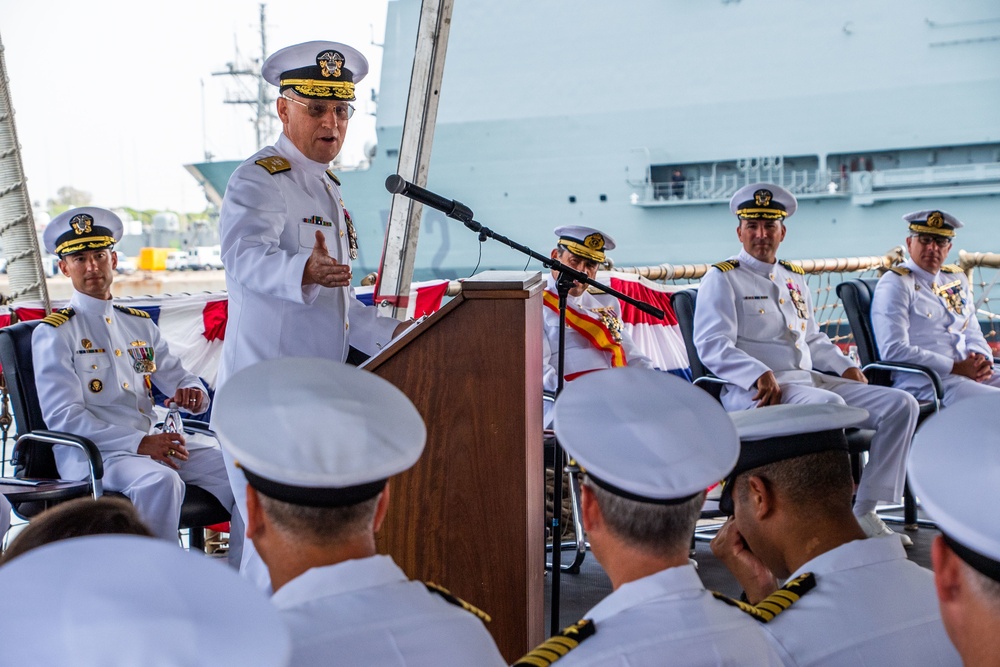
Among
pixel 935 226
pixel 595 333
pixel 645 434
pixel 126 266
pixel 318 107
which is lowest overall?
pixel 126 266

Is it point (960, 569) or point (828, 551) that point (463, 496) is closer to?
point (828, 551)

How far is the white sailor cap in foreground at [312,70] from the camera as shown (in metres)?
2.38

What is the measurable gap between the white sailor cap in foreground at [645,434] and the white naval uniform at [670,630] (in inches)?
4.2

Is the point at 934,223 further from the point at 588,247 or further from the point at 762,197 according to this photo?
the point at 588,247

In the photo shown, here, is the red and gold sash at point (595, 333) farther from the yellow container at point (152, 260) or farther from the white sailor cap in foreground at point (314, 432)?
the yellow container at point (152, 260)

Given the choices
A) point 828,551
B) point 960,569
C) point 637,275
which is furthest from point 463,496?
point 637,275

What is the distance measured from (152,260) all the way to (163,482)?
20.4m

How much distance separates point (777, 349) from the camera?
13.2 ft

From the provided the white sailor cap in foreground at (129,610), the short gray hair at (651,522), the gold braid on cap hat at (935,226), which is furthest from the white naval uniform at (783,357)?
the white sailor cap in foreground at (129,610)

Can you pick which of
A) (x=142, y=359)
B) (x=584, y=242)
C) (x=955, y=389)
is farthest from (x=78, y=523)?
(x=955, y=389)

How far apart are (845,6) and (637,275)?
12.1m

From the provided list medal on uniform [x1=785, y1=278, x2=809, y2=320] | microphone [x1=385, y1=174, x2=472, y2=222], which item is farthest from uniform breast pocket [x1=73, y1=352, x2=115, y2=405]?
medal on uniform [x1=785, y1=278, x2=809, y2=320]

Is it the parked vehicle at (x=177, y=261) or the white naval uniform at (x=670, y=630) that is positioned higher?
the white naval uniform at (x=670, y=630)

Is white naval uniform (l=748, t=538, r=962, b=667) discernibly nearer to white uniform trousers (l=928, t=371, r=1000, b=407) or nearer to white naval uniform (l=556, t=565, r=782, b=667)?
white naval uniform (l=556, t=565, r=782, b=667)
